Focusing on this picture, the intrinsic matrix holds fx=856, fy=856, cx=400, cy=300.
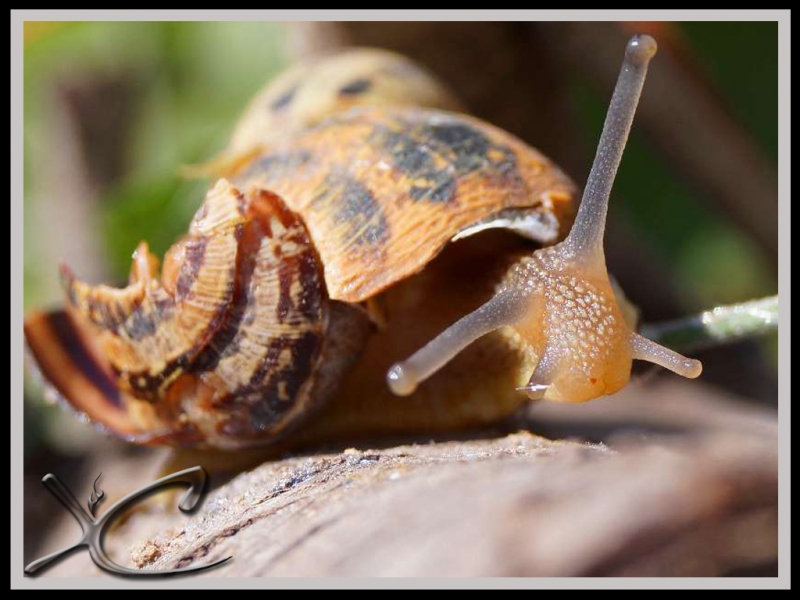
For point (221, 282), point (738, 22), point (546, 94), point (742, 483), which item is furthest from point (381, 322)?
point (738, 22)

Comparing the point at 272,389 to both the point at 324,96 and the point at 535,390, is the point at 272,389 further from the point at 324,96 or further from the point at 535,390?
the point at 324,96

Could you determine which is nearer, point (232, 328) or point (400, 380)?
point (400, 380)

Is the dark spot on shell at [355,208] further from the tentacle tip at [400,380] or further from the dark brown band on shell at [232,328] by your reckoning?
the tentacle tip at [400,380]

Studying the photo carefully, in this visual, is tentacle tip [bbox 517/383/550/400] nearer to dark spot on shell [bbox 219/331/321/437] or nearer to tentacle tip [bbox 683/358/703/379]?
tentacle tip [bbox 683/358/703/379]

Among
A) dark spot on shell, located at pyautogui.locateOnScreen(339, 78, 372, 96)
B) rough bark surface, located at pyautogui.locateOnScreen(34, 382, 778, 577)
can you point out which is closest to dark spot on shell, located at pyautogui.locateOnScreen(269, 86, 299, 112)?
dark spot on shell, located at pyautogui.locateOnScreen(339, 78, 372, 96)

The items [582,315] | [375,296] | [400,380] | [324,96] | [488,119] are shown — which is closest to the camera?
[400,380]

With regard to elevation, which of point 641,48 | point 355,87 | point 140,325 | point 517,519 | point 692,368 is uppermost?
point 355,87

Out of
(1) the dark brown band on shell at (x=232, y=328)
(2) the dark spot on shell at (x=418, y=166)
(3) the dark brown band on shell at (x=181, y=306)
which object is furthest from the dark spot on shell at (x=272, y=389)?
(2) the dark spot on shell at (x=418, y=166)

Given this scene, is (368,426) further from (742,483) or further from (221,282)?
(742,483)

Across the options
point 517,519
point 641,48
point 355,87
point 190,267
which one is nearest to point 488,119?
point 355,87
